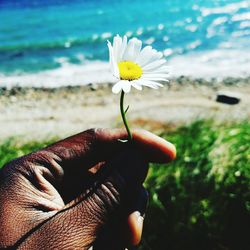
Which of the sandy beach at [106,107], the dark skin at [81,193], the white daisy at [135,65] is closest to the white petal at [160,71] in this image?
the white daisy at [135,65]

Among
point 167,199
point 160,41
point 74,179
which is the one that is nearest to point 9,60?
point 160,41

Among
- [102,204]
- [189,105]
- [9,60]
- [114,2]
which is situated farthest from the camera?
[114,2]

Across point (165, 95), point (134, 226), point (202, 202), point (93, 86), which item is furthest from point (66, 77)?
point (134, 226)

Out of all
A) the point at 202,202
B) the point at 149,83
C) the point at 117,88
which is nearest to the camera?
the point at 117,88

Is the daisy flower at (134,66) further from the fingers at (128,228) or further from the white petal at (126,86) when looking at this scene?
the fingers at (128,228)

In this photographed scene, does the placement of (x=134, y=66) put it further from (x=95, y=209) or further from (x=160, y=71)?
(x=95, y=209)

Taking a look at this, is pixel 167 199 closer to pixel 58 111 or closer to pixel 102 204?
pixel 102 204

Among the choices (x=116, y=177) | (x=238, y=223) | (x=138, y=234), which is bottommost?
(x=238, y=223)

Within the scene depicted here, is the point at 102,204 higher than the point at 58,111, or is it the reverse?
the point at 102,204
